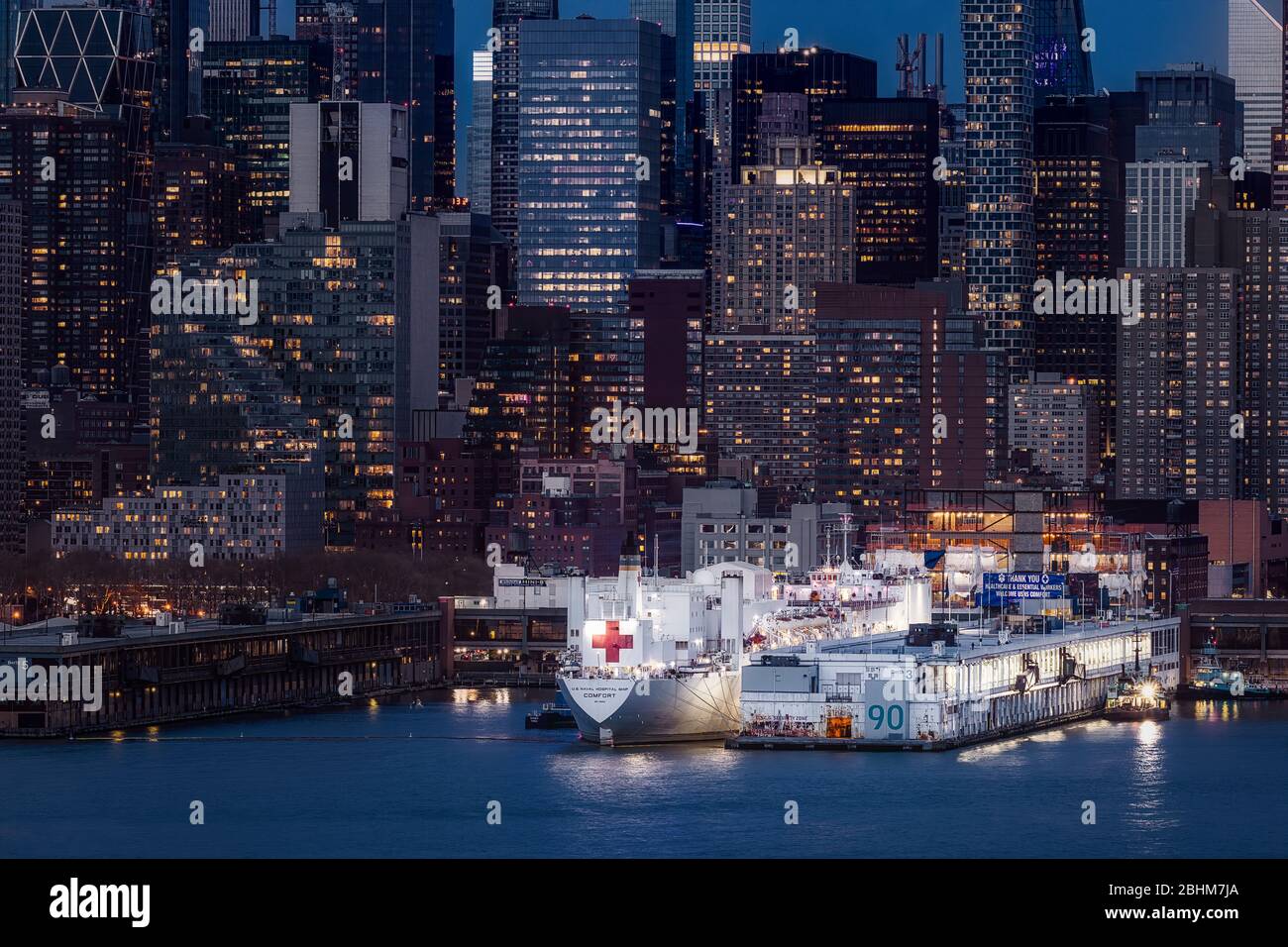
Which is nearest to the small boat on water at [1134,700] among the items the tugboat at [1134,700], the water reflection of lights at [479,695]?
the tugboat at [1134,700]

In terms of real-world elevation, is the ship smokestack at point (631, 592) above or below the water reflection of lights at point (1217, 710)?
above

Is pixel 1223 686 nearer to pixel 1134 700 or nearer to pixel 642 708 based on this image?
pixel 1134 700

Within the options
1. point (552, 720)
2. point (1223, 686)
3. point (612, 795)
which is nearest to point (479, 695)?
point (552, 720)

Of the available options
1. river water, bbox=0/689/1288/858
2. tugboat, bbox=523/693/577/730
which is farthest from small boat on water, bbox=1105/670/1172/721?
tugboat, bbox=523/693/577/730

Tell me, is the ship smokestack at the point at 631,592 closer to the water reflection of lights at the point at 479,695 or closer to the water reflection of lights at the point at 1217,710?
the water reflection of lights at the point at 479,695

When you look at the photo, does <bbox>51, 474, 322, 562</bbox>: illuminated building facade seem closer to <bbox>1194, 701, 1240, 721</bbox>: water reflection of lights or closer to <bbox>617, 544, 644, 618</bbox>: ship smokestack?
<bbox>1194, 701, 1240, 721</bbox>: water reflection of lights
